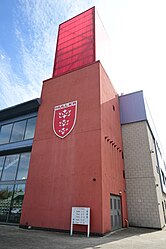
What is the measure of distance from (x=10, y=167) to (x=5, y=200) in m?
2.19

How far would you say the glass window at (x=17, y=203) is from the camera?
10.1 metres

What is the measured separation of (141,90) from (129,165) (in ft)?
20.9

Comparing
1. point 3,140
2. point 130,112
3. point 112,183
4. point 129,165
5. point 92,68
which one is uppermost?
point 92,68

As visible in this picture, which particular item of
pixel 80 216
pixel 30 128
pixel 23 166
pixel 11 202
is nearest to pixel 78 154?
pixel 80 216

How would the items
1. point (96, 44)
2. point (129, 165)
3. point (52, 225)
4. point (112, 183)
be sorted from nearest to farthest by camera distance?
point (52, 225) < point (112, 183) < point (129, 165) < point (96, 44)

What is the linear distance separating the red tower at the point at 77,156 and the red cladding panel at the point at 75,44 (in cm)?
11

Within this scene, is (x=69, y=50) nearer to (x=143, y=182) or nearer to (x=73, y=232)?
(x=143, y=182)

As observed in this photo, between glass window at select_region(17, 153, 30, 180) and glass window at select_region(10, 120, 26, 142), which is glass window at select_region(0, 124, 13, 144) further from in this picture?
glass window at select_region(17, 153, 30, 180)

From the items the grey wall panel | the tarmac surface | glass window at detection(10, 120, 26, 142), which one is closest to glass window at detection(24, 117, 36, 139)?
glass window at detection(10, 120, 26, 142)

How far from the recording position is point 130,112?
555 inches

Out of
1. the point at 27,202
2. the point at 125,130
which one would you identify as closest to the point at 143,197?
the point at 125,130

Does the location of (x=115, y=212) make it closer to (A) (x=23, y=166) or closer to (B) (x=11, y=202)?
(B) (x=11, y=202)

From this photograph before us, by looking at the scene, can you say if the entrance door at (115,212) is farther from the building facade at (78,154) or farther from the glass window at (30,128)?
the glass window at (30,128)

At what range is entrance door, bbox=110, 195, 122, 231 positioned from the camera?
877cm
